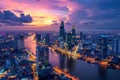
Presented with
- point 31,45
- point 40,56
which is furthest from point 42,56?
point 31,45

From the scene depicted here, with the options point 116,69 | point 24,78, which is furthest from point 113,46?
point 24,78

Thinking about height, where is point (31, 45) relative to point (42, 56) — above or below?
below

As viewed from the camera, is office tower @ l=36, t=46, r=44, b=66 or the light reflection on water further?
the light reflection on water

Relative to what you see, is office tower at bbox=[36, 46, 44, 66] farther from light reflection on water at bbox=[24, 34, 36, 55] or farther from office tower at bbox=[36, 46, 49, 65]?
light reflection on water at bbox=[24, 34, 36, 55]

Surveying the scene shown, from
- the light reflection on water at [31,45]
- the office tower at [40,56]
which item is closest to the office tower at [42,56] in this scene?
the office tower at [40,56]

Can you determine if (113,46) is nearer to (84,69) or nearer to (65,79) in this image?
(84,69)

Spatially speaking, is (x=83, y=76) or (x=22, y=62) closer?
(x=83, y=76)

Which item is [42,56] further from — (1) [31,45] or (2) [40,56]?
(1) [31,45]

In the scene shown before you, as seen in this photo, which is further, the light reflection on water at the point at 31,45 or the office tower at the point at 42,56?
the light reflection on water at the point at 31,45

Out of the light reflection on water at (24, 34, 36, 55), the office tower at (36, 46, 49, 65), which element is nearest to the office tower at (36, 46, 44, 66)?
the office tower at (36, 46, 49, 65)

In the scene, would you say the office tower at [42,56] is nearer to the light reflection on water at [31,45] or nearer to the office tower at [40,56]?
the office tower at [40,56]

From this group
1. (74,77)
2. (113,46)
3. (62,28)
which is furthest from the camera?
(62,28)
